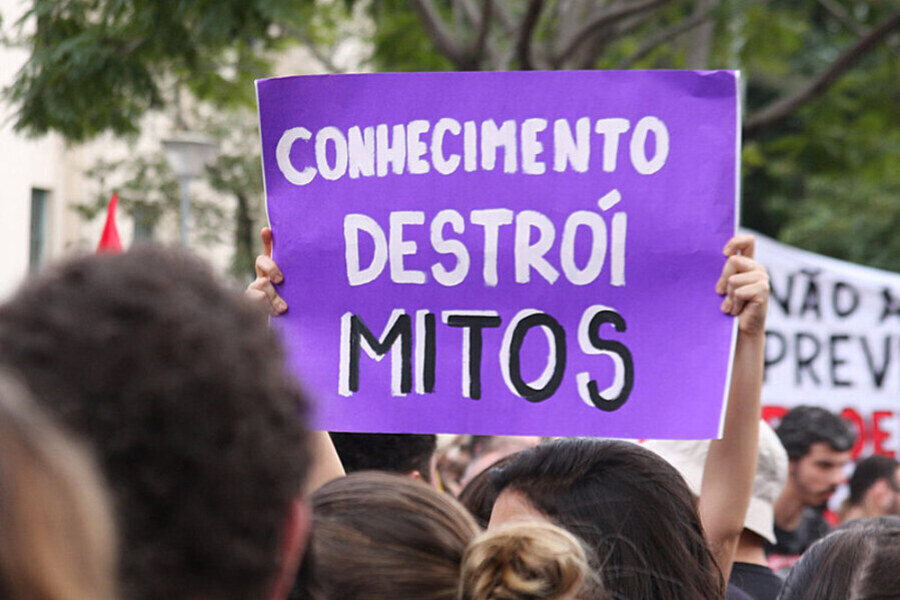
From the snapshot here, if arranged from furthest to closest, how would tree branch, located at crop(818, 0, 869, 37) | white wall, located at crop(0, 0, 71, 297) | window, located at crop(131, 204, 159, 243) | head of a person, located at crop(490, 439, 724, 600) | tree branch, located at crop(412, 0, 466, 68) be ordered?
1. window, located at crop(131, 204, 159, 243)
2. white wall, located at crop(0, 0, 71, 297)
3. tree branch, located at crop(818, 0, 869, 37)
4. tree branch, located at crop(412, 0, 466, 68)
5. head of a person, located at crop(490, 439, 724, 600)

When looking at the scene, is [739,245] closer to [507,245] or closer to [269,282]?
[507,245]

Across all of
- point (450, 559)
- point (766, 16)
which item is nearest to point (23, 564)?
point (450, 559)

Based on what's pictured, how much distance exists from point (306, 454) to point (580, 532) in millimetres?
1430

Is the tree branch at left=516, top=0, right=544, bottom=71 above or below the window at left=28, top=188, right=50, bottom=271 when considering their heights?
above

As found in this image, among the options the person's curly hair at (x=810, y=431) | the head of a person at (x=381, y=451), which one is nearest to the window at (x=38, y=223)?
the person's curly hair at (x=810, y=431)

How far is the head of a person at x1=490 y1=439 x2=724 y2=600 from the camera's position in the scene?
89.3 inches

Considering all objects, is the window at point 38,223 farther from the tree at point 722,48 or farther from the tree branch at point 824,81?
the tree branch at point 824,81

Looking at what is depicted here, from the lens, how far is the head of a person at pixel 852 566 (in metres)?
2.35

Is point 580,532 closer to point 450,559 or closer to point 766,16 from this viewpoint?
point 450,559

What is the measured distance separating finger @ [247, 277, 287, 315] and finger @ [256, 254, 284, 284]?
0.01 m

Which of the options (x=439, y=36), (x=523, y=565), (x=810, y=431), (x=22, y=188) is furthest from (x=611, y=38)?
(x=22, y=188)

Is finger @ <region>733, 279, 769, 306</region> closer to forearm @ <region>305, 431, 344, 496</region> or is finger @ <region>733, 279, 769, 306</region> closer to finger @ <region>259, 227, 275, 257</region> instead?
forearm @ <region>305, 431, 344, 496</region>

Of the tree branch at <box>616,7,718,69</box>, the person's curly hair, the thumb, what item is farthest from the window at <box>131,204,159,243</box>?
the thumb

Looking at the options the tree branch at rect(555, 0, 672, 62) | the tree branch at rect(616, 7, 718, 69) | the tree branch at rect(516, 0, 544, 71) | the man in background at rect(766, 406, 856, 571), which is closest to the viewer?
the man in background at rect(766, 406, 856, 571)
